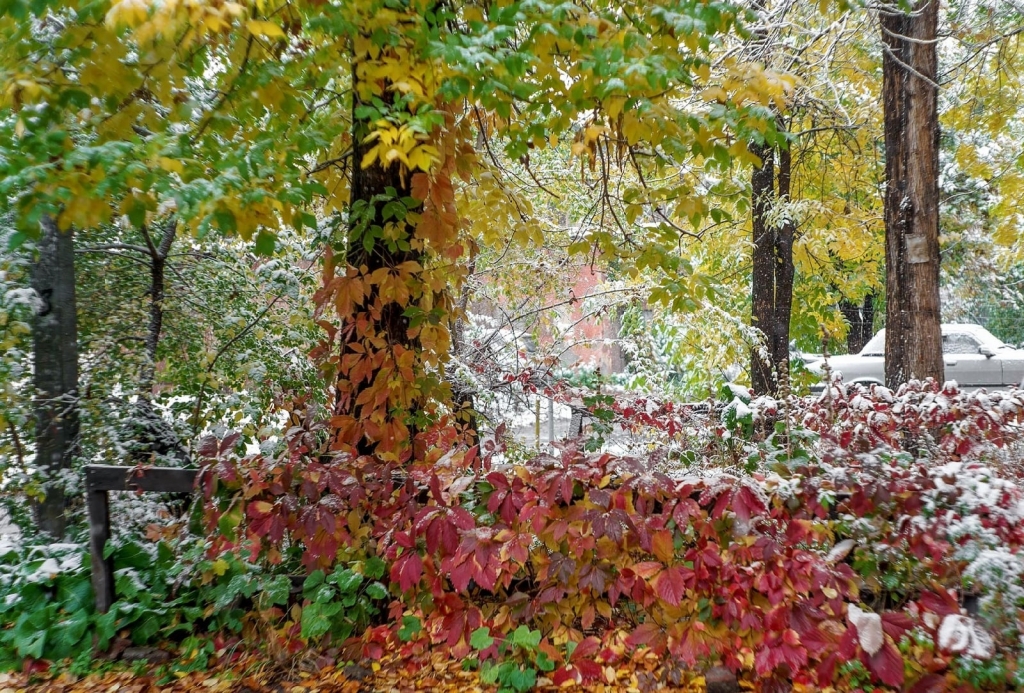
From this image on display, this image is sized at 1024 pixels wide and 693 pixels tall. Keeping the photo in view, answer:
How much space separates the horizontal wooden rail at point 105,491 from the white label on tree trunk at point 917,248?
545 cm

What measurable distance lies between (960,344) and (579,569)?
15.2m

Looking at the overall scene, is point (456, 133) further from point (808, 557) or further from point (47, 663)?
point (47, 663)

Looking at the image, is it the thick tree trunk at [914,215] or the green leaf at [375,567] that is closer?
the green leaf at [375,567]

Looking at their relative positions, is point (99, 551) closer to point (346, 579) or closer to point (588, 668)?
point (346, 579)

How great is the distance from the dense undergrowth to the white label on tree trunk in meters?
2.05

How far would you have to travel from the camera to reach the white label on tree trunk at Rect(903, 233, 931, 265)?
569cm

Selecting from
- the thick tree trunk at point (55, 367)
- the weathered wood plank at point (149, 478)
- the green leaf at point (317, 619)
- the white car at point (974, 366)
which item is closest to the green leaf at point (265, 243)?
the weathered wood plank at point (149, 478)

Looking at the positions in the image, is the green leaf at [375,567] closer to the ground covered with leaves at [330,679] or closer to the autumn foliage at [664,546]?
the autumn foliage at [664,546]

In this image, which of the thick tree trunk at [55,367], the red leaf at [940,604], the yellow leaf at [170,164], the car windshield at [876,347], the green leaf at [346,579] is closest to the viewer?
the red leaf at [940,604]

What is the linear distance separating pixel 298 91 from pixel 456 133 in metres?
0.91

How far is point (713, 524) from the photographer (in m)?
2.88

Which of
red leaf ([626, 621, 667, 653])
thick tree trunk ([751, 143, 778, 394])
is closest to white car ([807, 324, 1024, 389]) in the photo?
thick tree trunk ([751, 143, 778, 394])

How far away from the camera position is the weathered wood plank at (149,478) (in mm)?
Answer: 3576

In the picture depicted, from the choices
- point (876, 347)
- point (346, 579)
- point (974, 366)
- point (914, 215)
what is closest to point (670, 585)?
point (346, 579)
